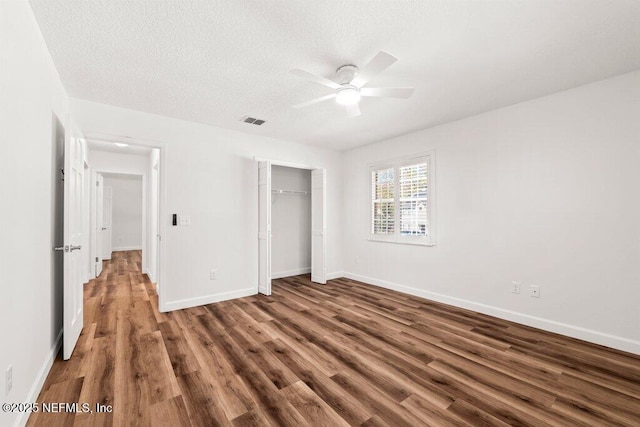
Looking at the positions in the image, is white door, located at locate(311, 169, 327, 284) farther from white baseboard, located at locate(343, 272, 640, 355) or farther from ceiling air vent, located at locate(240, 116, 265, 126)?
ceiling air vent, located at locate(240, 116, 265, 126)

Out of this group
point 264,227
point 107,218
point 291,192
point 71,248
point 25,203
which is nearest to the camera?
point 25,203

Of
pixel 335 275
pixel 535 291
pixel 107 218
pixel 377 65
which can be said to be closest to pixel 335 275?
pixel 335 275

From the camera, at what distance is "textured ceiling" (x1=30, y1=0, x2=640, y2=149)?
181 centimetres

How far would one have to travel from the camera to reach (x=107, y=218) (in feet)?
23.7

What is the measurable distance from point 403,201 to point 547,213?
1.87 metres

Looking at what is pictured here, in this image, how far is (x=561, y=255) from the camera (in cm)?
299

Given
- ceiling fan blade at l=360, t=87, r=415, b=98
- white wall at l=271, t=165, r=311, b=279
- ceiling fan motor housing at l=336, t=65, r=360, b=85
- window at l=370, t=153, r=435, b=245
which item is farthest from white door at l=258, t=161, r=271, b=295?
ceiling fan blade at l=360, t=87, r=415, b=98

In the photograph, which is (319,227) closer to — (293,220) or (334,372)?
(293,220)

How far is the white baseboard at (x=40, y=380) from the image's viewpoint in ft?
5.14

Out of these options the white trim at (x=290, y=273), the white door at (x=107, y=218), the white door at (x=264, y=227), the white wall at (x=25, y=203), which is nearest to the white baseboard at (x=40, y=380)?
the white wall at (x=25, y=203)

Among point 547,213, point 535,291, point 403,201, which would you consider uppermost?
point 403,201

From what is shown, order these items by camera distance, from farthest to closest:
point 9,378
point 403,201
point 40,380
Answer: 1. point 403,201
2. point 40,380
3. point 9,378

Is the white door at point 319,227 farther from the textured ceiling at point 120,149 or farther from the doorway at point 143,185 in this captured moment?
the textured ceiling at point 120,149

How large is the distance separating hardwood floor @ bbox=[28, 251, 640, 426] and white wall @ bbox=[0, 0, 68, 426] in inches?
14.2
